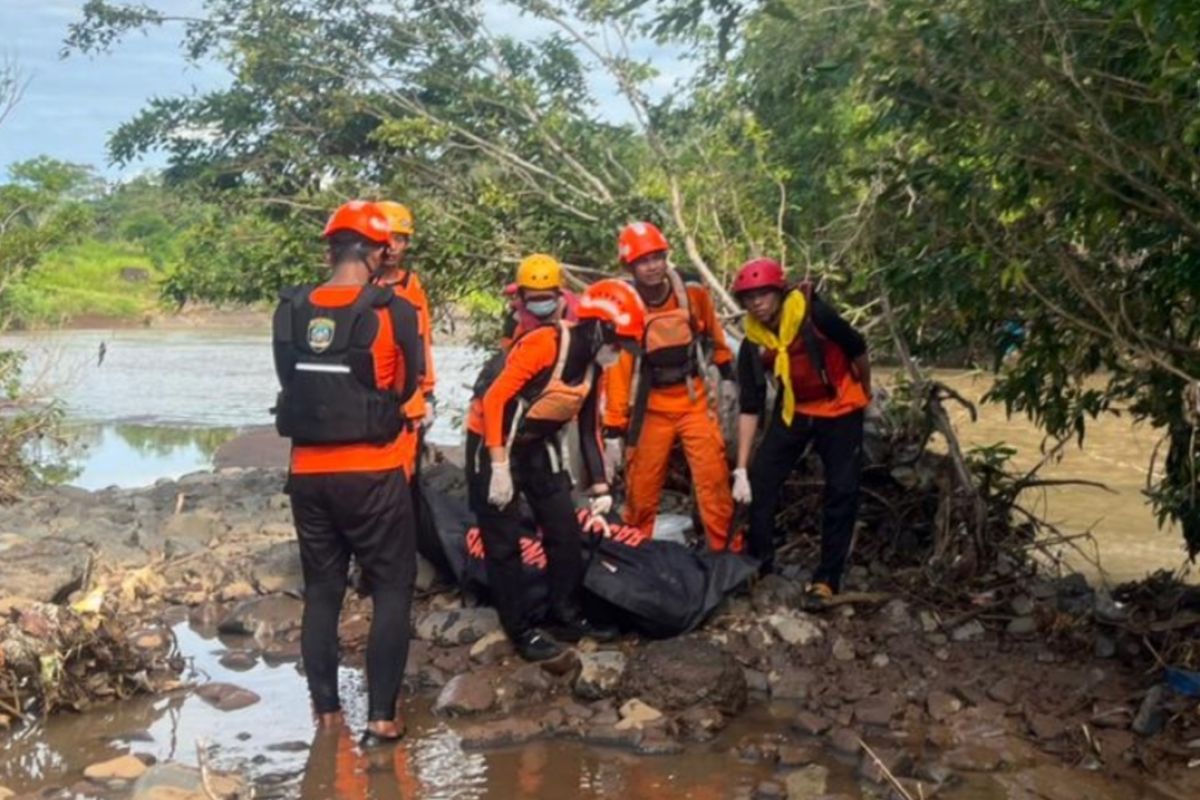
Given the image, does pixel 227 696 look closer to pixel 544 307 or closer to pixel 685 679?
pixel 685 679

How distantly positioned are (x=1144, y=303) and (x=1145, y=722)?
5.11 feet

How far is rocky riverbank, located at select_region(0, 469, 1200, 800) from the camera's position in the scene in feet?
17.0

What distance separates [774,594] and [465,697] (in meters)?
1.68

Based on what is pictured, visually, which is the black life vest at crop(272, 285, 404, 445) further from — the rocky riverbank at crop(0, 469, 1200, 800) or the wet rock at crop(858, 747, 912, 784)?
the wet rock at crop(858, 747, 912, 784)

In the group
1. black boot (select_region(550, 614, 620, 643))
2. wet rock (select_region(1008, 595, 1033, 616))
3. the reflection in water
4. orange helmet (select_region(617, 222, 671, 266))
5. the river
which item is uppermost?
orange helmet (select_region(617, 222, 671, 266))

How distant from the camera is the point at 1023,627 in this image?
6.43 metres

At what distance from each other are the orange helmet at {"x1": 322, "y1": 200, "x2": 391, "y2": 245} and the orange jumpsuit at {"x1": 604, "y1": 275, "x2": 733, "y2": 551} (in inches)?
69.9

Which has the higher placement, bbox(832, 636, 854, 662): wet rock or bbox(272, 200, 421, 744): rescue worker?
bbox(272, 200, 421, 744): rescue worker

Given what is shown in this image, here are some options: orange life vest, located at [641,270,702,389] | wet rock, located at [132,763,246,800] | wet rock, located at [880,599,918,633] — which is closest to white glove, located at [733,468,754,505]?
orange life vest, located at [641,270,702,389]

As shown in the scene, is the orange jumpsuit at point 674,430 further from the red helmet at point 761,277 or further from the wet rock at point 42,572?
the wet rock at point 42,572

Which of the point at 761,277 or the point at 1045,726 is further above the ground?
the point at 761,277

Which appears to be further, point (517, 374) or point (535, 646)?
point (535, 646)

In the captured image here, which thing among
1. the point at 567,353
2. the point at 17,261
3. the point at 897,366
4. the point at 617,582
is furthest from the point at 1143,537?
the point at 17,261

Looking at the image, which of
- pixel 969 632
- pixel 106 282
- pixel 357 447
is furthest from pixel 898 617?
pixel 106 282
